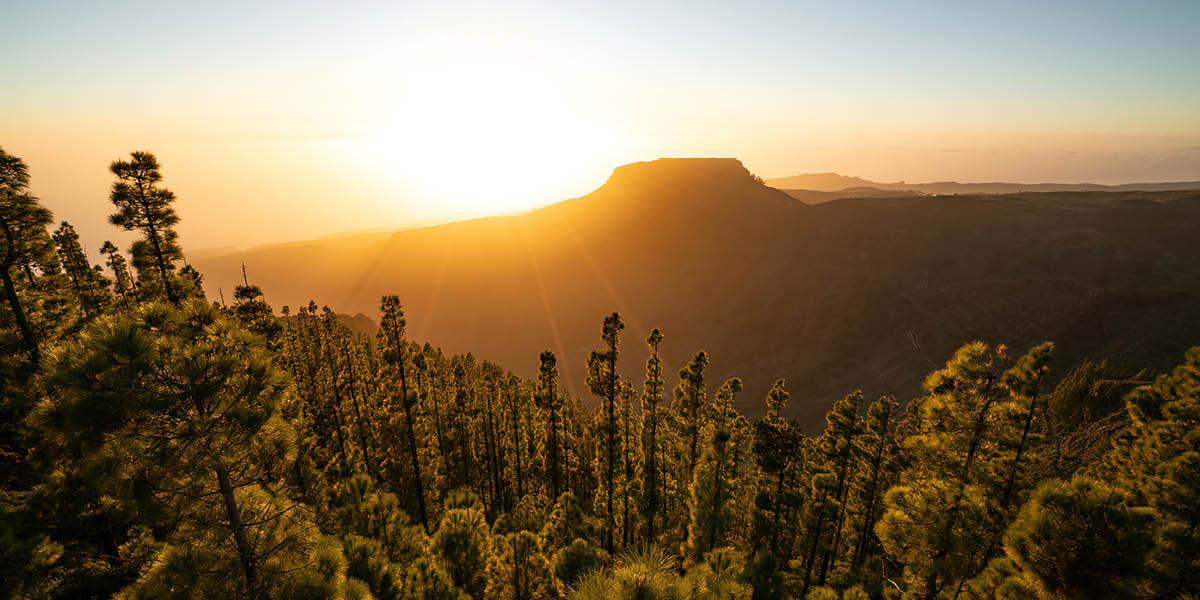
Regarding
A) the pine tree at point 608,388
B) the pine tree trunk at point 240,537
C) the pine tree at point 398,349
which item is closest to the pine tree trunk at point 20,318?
the pine tree at point 398,349

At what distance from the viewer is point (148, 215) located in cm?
1666

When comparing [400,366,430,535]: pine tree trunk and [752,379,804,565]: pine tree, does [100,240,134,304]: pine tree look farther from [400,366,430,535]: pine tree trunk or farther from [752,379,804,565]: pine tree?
[752,379,804,565]: pine tree

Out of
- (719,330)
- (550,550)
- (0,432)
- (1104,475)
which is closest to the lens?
(0,432)

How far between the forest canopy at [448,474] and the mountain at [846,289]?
60.3 m

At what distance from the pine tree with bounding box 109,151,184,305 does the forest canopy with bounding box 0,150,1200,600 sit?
3.3 inches

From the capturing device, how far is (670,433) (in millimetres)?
33469

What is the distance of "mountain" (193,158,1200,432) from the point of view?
288 ft

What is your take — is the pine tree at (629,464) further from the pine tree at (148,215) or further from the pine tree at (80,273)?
→ the pine tree at (80,273)

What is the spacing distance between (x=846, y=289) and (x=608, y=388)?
122770 millimetres

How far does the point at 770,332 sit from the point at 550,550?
378 ft

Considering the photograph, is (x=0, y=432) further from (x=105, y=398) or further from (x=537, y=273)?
(x=537, y=273)

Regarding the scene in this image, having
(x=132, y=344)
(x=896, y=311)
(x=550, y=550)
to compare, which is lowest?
(x=896, y=311)

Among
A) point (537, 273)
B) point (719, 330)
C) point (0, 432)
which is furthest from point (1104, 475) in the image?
point (537, 273)

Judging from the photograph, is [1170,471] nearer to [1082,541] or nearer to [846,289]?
[1082,541]
